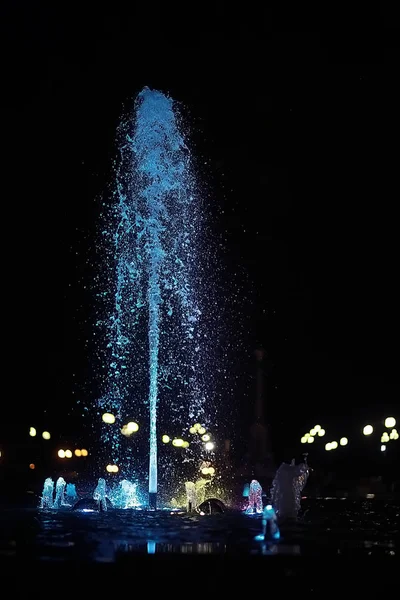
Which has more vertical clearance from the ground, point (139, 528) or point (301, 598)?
point (139, 528)

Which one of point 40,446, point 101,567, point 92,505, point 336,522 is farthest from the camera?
point 40,446

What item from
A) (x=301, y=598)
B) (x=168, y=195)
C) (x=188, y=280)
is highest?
(x=168, y=195)

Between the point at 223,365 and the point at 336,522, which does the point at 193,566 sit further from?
the point at 223,365

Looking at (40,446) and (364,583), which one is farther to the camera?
(40,446)

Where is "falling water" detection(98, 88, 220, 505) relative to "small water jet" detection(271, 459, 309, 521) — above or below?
above

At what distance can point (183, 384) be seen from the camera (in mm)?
40094

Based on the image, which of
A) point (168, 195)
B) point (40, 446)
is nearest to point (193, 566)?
point (168, 195)

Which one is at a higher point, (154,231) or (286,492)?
(154,231)

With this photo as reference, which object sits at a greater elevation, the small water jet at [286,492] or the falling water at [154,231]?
the falling water at [154,231]

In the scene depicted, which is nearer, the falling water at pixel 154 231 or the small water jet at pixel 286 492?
the small water jet at pixel 286 492

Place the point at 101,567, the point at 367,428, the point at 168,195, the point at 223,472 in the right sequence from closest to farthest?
1. the point at 101,567
2. the point at 168,195
3. the point at 223,472
4. the point at 367,428

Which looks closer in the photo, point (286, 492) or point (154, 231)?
point (286, 492)

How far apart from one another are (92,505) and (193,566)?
1085 centimetres

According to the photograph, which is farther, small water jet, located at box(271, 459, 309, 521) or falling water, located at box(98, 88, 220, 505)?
falling water, located at box(98, 88, 220, 505)
